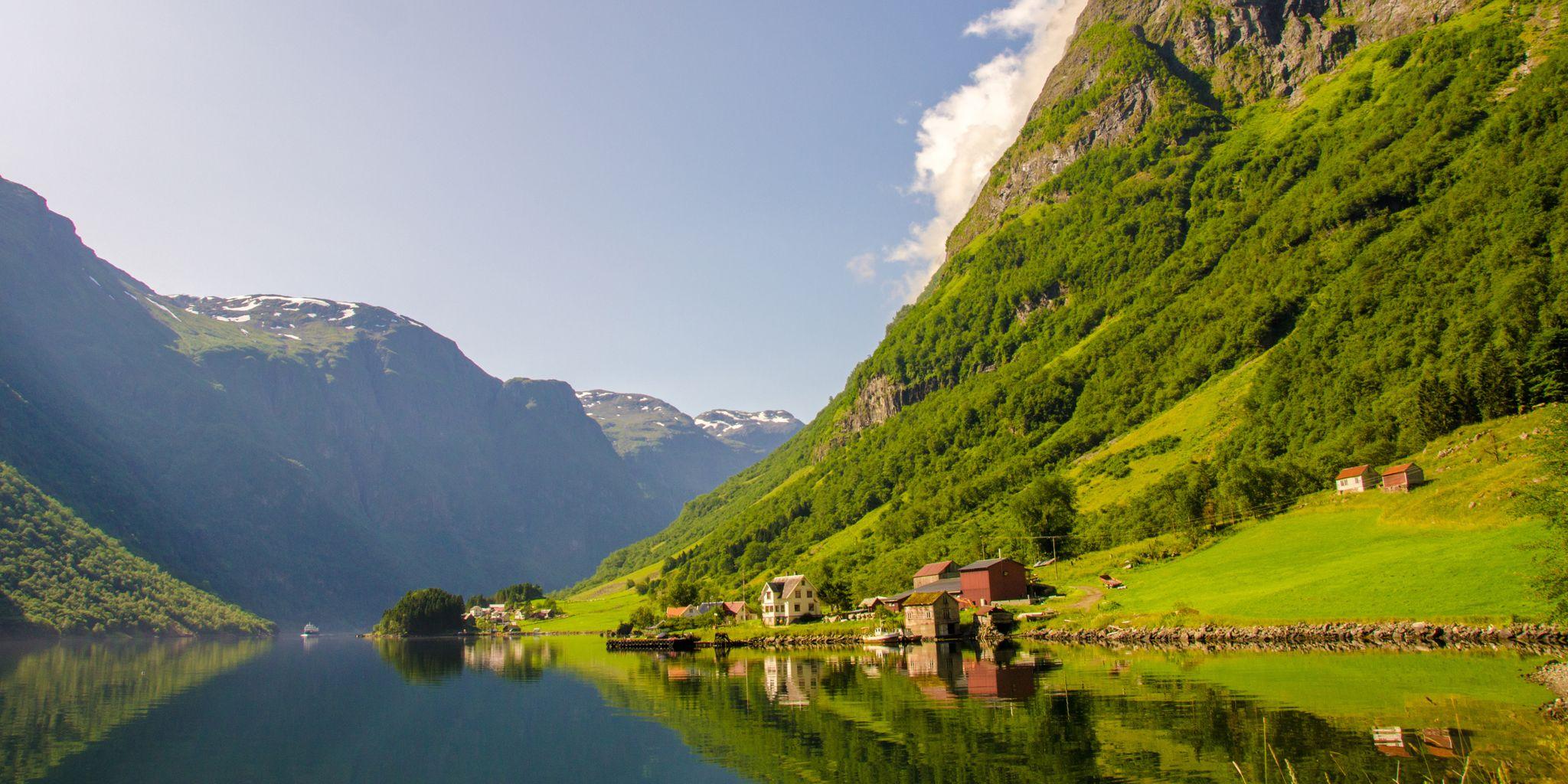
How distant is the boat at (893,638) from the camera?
94.8 m

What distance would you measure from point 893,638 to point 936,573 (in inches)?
1011

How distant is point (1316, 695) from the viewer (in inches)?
1395

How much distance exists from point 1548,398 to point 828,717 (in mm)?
93184

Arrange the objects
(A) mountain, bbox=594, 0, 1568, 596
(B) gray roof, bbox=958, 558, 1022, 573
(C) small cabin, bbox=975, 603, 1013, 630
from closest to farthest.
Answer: (C) small cabin, bbox=975, 603, 1013, 630 < (A) mountain, bbox=594, 0, 1568, 596 < (B) gray roof, bbox=958, 558, 1022, 573

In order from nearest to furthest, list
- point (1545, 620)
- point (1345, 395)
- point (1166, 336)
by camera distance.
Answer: point (1545, 620)
point (1345, 395)
point (1166, 336)

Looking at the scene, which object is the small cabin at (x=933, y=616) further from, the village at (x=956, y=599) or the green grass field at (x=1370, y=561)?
the green grass field at (x=1370, y=561)

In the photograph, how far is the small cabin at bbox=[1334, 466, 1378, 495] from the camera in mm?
94062

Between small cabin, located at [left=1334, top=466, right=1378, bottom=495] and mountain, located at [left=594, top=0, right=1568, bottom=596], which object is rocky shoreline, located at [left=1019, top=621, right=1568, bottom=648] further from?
small cabin, located at [left=1334, top=466, right=1378, bottom=495]

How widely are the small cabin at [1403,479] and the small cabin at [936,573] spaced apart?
53264 millimetres

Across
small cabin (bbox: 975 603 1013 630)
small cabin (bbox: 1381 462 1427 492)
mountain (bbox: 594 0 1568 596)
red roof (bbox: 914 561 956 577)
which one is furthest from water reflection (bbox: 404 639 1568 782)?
mountain (bbox: 594 0 1568 596)

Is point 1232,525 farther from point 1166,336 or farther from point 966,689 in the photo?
point 1166,336

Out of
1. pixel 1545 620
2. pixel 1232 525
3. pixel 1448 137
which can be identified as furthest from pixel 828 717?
pixel 1448 137

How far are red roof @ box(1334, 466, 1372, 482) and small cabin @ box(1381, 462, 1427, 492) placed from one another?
6.36 meters

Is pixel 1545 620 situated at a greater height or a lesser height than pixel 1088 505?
lesser
